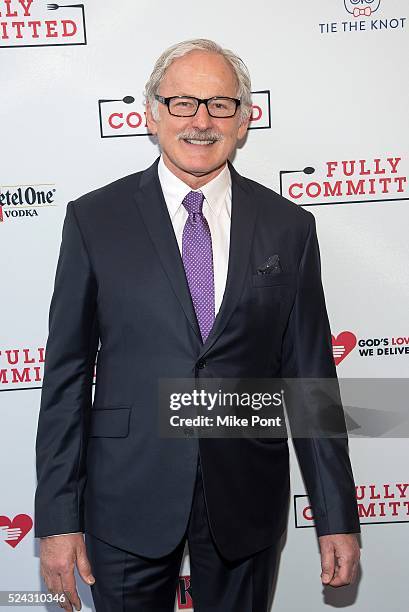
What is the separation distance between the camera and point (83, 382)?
6.16 feet

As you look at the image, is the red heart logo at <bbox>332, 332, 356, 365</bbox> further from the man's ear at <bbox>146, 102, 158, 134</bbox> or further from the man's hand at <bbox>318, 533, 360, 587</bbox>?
the man's ear at <bbox>146, 102, 158, 134</bbox>

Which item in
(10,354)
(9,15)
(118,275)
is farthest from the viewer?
A: (10,354)

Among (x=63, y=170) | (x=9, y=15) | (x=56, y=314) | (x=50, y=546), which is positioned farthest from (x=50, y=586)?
(x=9, y=15)

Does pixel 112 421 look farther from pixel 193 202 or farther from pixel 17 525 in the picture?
pixel 17 525

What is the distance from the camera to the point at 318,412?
197cm

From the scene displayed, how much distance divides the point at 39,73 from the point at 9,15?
0.18 m

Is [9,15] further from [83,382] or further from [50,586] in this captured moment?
[50,586]

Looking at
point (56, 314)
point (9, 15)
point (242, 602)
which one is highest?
point (9, 15)

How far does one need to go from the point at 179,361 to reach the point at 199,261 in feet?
0.81

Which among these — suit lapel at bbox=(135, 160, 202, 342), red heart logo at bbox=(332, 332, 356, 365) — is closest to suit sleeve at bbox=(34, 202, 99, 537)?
suit lapel at bbox=(135, 160, 202, 342)

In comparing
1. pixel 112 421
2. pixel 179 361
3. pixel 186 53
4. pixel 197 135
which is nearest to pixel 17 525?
pixel 112 421

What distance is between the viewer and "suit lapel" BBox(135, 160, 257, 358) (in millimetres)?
1842

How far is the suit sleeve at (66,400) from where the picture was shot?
185cm

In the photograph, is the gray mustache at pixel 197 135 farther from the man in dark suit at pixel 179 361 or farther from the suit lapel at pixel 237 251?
the suit lapel at pixel 237 251
